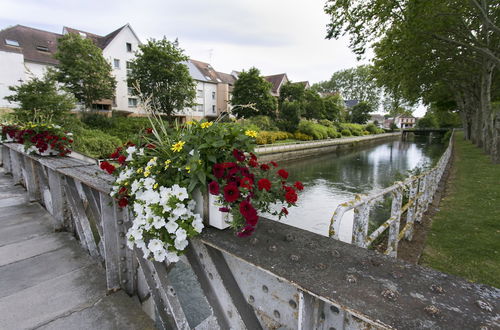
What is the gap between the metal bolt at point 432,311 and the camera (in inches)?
31.9

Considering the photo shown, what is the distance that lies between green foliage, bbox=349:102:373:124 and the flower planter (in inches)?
2583

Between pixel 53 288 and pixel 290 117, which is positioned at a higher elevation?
pixel 290 117

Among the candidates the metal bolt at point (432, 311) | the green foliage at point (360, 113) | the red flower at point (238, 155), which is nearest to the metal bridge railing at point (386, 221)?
the red flower at point (238, 155)

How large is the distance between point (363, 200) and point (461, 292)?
4.59 feet

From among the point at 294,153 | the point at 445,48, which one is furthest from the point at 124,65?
the point at 445,48

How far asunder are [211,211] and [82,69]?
83.2ft

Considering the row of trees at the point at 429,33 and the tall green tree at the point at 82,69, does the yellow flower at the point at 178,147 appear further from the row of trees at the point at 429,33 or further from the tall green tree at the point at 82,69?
the tall green tree at the point at 82,69

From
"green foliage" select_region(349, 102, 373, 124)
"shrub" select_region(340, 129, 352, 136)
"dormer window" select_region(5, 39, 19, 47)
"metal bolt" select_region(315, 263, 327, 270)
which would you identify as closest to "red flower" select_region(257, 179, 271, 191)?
"metal bolt" select_region(315, 263, 327, 270)

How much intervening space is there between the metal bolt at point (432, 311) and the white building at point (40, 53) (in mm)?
22417

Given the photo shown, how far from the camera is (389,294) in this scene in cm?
91

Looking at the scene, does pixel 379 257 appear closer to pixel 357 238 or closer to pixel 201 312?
pixel 357 238

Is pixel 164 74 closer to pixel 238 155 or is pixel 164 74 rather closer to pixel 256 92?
pixel 256 92

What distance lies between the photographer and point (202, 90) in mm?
38094

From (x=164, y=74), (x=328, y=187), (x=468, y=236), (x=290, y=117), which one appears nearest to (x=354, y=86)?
(x=290, y=117)
